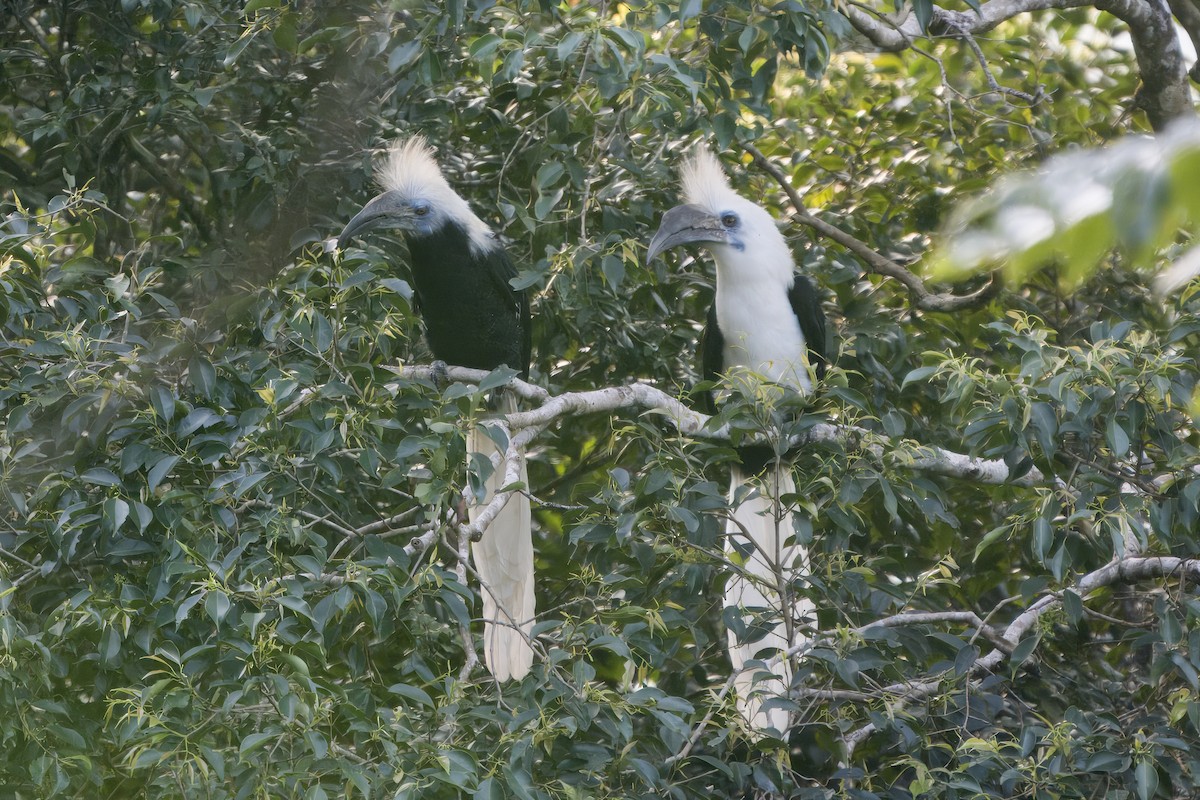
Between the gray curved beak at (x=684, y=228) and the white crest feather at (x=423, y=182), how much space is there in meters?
0.82

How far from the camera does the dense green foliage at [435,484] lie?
2.31m

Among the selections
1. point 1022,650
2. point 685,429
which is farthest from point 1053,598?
point 685,429

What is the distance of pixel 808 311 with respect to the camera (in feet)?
14.6

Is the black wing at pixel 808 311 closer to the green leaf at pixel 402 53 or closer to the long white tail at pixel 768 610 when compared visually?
the long white tail at pixel 768 610

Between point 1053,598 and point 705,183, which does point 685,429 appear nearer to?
point 1053,598

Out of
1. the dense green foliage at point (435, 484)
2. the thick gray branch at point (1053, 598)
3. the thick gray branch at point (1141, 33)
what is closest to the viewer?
the dense green foliage at point (435, 484)

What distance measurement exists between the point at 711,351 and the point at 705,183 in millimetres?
704


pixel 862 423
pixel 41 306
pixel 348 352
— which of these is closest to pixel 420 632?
pixel 348 352

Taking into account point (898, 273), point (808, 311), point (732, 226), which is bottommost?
point (808, 311)

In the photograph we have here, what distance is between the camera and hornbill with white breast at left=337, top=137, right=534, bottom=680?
4.12m

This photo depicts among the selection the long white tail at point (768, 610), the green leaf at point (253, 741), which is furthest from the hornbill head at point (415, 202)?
the green leaf at point (253, 741)

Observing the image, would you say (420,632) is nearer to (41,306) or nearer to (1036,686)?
(41,306)

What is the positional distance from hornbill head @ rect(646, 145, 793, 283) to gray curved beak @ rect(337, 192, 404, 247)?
3.14 ft

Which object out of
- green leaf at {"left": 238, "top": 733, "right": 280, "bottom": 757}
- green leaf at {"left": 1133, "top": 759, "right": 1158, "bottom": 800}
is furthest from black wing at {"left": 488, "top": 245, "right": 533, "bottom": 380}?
green leaf at {"left": 1133, "top": 759, "right": 1158, "bottom": 800}
